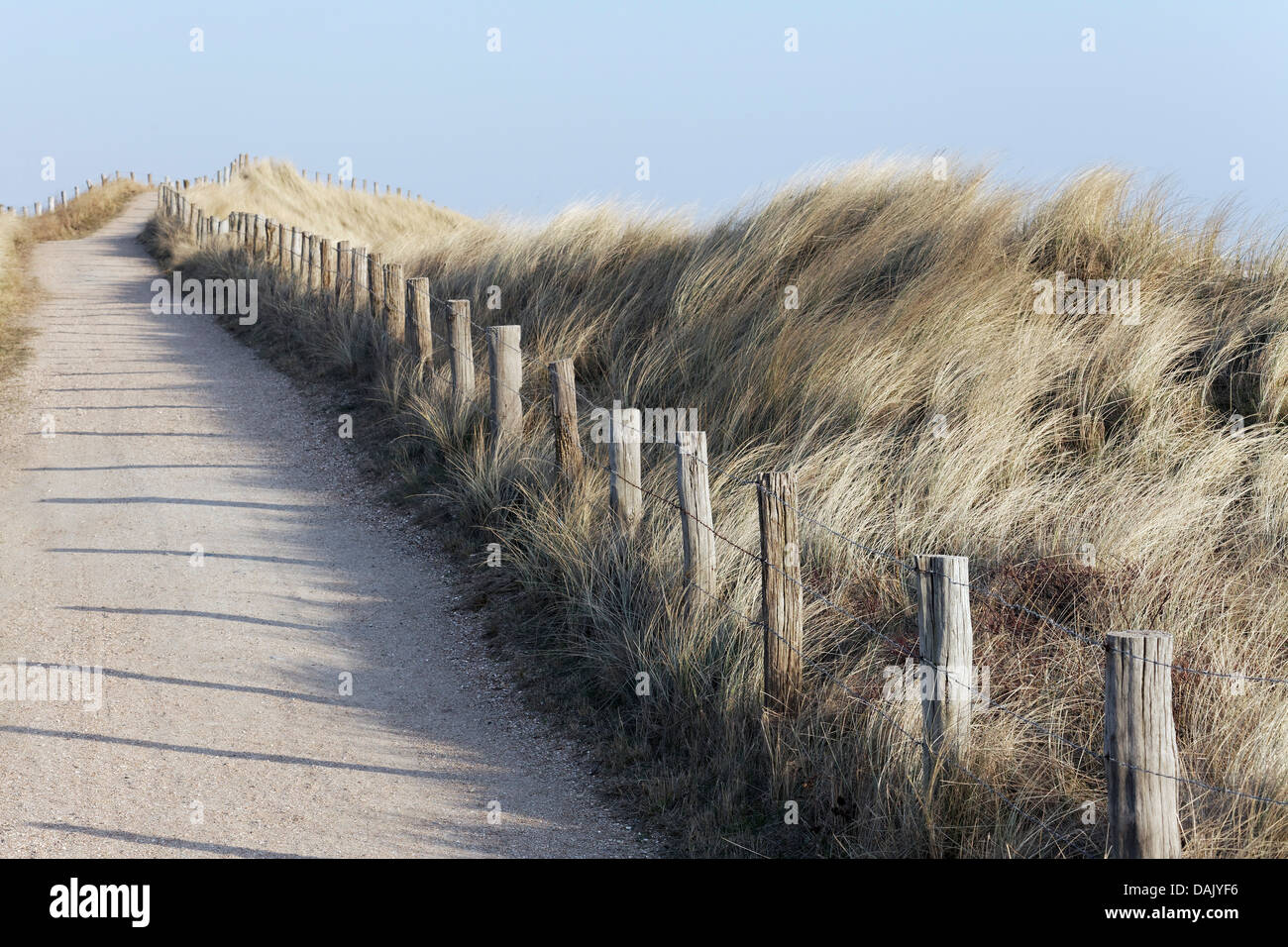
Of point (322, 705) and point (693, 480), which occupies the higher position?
point (693, 480)

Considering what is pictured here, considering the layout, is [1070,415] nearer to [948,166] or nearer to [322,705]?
[948,166]

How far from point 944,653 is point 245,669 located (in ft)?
12.6

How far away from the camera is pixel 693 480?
17.7 ft

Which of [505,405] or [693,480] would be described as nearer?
[693,480]

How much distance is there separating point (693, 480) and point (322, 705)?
7.45ft

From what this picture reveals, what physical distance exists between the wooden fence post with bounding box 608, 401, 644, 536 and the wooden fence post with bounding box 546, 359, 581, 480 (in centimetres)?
87

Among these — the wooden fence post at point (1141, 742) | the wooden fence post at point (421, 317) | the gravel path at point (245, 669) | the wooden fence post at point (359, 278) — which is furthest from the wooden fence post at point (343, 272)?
the wooden fence post at point (1141, 742)

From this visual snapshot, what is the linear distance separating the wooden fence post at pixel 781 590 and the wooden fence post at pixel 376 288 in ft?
24.4

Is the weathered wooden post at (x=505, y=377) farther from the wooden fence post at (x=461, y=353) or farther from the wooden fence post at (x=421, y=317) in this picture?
the wooden fence post at (x=421, y=317)

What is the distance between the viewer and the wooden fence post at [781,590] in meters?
4.82

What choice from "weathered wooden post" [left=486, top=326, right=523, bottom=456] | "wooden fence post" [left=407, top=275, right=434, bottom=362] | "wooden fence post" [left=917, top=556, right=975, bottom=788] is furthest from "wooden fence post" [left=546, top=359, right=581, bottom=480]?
"wooden fence post" [left=917, top=556, right=975, bottom=788]

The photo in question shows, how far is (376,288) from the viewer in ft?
37.6

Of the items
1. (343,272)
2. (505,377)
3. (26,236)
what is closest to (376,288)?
(343,272)
